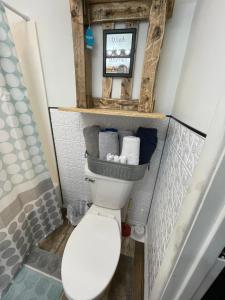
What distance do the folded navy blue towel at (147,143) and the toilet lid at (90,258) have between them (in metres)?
0.52

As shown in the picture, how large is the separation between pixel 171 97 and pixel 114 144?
49 cm

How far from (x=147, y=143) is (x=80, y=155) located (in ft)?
2.05

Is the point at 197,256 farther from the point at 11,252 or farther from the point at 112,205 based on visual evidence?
the point at 11,252

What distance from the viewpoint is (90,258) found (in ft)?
2.78

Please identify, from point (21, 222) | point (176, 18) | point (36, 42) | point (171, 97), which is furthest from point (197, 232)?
point (36, 42)

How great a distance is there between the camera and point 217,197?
0.41 m

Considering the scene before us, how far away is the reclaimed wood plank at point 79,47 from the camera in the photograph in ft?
2.60

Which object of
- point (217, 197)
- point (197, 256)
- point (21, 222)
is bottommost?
point (21, 222)

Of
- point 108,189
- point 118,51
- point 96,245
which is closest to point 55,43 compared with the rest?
point 118,51

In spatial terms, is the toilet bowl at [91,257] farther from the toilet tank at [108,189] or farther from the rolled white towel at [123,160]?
the rolled white towel at [123,160]

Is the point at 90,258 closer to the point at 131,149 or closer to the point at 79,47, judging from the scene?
the point at 131,149

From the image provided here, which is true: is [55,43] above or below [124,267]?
above

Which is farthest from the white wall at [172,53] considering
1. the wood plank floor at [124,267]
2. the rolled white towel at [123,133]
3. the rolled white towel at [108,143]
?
the wood plank floor at [124,267]

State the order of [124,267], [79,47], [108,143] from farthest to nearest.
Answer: [124,267], [108,143], [79,47]
